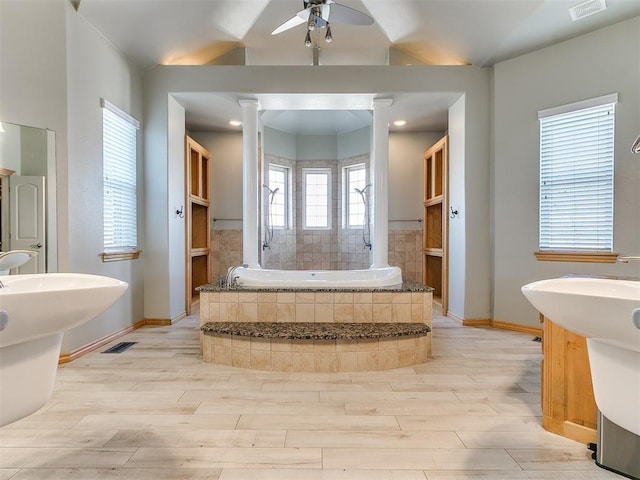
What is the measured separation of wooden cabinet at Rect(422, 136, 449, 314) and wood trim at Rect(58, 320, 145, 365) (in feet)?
11.3

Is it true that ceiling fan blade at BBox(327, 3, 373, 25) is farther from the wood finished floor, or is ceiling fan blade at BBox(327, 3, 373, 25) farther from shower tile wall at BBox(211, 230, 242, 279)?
shower tile wall at BBox(211, 230, 242, 279)

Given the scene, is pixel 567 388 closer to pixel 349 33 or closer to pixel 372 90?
pixel 372 90

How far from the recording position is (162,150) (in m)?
3.54

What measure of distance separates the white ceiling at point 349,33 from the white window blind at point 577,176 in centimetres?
73

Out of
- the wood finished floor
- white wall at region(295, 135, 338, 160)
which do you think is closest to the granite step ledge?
the wood finished floor

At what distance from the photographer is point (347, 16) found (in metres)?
2.60

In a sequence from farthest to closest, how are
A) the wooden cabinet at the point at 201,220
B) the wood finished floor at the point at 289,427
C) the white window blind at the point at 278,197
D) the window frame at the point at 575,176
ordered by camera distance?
the white window blind at the point at 278,197 < the wooden cabinet at the point at 201,220 < the window frame at the point at 575,176 < the wood finished floor at the point at 289,427

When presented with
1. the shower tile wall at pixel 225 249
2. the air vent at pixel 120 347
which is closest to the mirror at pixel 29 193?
the air vent at pixel 120 347

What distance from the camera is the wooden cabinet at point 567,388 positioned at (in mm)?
1545

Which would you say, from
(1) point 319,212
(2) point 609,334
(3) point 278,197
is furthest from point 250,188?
(2) point 609,334

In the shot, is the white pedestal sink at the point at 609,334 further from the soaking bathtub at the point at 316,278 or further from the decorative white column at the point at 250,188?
the decorative white column at the point at 250,188

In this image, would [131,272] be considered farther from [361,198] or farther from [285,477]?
[361,198]

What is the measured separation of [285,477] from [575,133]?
355cm

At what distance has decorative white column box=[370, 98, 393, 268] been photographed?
11.8ft
